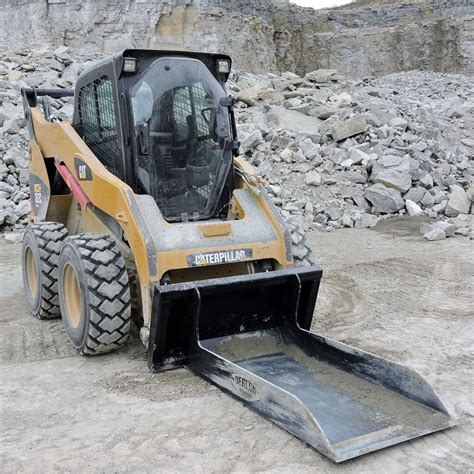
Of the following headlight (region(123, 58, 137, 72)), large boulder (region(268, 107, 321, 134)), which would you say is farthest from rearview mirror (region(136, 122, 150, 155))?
large boulder (region(268, 107, 321, 134))

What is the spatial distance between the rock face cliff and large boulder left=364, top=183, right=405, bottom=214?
1674cm

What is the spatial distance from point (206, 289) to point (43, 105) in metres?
3.08

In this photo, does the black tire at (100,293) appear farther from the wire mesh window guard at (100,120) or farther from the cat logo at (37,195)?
the cat logo at (37,195)

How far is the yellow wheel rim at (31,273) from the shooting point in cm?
555

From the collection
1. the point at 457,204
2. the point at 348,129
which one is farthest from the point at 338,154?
the point at 457,204

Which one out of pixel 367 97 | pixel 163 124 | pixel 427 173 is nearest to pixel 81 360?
pixel 163 124

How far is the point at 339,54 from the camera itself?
3219cm

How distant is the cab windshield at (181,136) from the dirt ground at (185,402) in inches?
45.1

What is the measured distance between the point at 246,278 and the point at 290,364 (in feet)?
2.03

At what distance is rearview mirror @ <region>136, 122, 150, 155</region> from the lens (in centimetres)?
444

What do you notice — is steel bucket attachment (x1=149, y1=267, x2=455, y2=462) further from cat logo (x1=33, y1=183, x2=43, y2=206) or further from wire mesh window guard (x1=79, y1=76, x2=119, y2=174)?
cat logo (x1=33, y1=183, x2=43, y2=206)

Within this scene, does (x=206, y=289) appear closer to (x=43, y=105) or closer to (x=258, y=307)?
(x=258, y=307)

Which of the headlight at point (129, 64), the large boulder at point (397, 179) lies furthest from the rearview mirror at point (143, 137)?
the large boulder at point (397, 179)

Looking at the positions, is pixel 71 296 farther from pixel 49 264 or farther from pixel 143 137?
pixel 143 137
